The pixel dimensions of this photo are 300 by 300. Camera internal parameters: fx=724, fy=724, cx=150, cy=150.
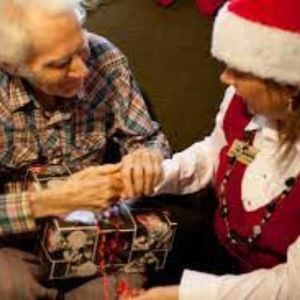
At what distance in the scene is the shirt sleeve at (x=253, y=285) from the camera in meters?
1.43

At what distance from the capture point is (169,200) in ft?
6.40

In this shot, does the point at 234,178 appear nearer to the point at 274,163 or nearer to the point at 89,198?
the point at 274,163

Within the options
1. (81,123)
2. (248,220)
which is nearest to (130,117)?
(81,123)

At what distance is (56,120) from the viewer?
1799 mm

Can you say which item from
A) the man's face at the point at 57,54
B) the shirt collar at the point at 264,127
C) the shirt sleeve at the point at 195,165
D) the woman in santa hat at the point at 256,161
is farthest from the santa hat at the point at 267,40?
the man's face at the point at 57,54

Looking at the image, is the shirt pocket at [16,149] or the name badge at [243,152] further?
the shirt pocket at [16,149]

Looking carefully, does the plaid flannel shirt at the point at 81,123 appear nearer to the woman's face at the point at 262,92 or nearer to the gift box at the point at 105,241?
the gift box at the point at 105,241

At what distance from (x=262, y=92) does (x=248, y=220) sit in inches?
12.0

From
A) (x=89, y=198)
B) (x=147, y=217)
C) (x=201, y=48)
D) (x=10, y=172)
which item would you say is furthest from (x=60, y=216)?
(x=201, y=48)

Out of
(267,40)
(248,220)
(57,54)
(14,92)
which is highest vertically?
(267,40)

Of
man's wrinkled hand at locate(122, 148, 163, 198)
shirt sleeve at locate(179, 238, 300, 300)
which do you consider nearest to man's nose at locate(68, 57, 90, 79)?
man's wrinkled hand at locate(122, 148, 163, 198)

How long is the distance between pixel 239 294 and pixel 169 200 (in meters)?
0.54

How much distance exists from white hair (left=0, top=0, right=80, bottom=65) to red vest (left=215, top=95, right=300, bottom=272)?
0.48m

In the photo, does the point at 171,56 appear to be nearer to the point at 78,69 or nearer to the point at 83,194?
the point at 78,69
